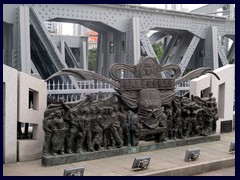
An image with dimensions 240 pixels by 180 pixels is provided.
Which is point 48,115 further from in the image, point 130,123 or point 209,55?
point 209,55

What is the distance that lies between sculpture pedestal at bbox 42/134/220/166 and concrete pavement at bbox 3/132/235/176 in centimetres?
11

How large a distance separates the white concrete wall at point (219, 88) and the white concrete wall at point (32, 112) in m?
4.37

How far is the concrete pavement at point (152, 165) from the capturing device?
20.9 feet

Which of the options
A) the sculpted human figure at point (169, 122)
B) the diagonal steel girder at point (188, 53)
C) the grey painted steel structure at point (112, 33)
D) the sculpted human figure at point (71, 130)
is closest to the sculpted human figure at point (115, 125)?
the sculpted human figure at point (71, 130)

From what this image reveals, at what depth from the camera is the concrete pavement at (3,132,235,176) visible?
20.9 feet

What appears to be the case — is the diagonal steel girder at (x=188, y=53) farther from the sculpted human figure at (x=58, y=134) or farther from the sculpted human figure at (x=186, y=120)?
the sculpted human figure at (x=58, y=134)

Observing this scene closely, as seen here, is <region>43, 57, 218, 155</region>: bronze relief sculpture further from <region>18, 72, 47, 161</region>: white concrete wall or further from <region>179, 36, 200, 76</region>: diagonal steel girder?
<region>179, 36, 200, 76</region>: diagonal steel girder

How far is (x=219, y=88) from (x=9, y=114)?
6.46m

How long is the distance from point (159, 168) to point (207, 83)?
387 centimetres

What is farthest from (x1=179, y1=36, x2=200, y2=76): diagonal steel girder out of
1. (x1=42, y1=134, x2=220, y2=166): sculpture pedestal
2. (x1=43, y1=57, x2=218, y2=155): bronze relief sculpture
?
(x1=42, y1=134, x2=220, y2=166): sculpture pedestal

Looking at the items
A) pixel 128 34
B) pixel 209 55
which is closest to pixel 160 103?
pixel 128 34

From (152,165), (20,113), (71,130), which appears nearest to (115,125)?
(71,130)

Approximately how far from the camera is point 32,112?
713cm

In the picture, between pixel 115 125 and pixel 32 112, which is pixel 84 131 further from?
pixel 32 112
